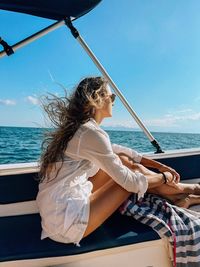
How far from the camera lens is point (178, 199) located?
1747 mm

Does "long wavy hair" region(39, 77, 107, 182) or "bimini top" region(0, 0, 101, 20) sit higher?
"bimini top" region(0, 0, 101, 20)

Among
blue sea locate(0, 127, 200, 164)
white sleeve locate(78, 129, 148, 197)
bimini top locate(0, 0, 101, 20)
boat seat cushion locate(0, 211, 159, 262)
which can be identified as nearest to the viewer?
boat seat cushion locate(0, 211, 159, 262)

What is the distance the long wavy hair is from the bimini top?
0.42 m

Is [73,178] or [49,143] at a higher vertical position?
[49,143]

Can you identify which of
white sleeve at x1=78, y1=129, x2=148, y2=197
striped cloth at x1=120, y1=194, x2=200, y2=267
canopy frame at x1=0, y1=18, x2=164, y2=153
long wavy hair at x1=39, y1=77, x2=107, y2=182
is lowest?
striped cloth at x1=120, y1=194, x2=200, y2=267

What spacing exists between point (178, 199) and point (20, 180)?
865 millimetres

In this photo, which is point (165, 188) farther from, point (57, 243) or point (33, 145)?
point (33, 145)

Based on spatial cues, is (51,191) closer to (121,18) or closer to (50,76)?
(50,76)

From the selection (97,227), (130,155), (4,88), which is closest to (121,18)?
(130,155)

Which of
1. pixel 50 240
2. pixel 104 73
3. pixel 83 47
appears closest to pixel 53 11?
pixel 83 47

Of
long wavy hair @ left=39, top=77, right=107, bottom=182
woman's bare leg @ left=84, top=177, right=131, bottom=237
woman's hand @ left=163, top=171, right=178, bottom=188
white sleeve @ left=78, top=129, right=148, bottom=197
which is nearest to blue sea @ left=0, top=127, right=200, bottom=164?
long wavy hair @ left=39, top=77, right=107, bottom=182

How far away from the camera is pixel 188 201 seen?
1710 mm

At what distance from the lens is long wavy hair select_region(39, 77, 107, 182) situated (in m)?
1.45

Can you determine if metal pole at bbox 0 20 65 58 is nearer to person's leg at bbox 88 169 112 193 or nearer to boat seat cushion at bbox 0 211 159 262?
person's leg at bbox 88 169 112 193
